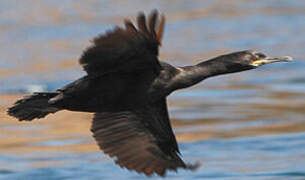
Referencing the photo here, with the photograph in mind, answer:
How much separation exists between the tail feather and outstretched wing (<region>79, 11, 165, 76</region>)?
60 cm

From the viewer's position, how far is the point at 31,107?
8312mm

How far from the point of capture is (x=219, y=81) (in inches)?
546

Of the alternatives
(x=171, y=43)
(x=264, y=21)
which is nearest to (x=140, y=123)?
(x=171, y=43)

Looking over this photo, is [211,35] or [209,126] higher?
[211,35]

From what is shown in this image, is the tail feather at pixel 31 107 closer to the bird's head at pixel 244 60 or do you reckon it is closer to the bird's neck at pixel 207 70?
the bird's neck at pixel 207 70

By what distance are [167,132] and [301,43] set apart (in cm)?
666

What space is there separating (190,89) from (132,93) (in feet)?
17.9

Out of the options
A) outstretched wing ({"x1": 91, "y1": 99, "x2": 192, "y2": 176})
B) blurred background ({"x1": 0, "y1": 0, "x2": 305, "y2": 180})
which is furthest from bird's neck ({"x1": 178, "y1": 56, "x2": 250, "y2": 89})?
blurred background ({"x1": 0, "y1": 0, "x2": 305, "y2": 180})

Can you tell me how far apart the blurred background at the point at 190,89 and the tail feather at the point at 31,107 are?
229 cm

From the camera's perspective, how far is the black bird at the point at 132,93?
755 centimetres

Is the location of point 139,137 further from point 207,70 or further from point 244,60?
point 244,60

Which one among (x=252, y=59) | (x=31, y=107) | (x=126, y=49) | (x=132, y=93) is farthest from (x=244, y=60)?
(x=31, y=107)

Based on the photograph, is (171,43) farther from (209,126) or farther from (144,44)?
(144,44)

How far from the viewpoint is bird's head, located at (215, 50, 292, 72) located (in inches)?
334
